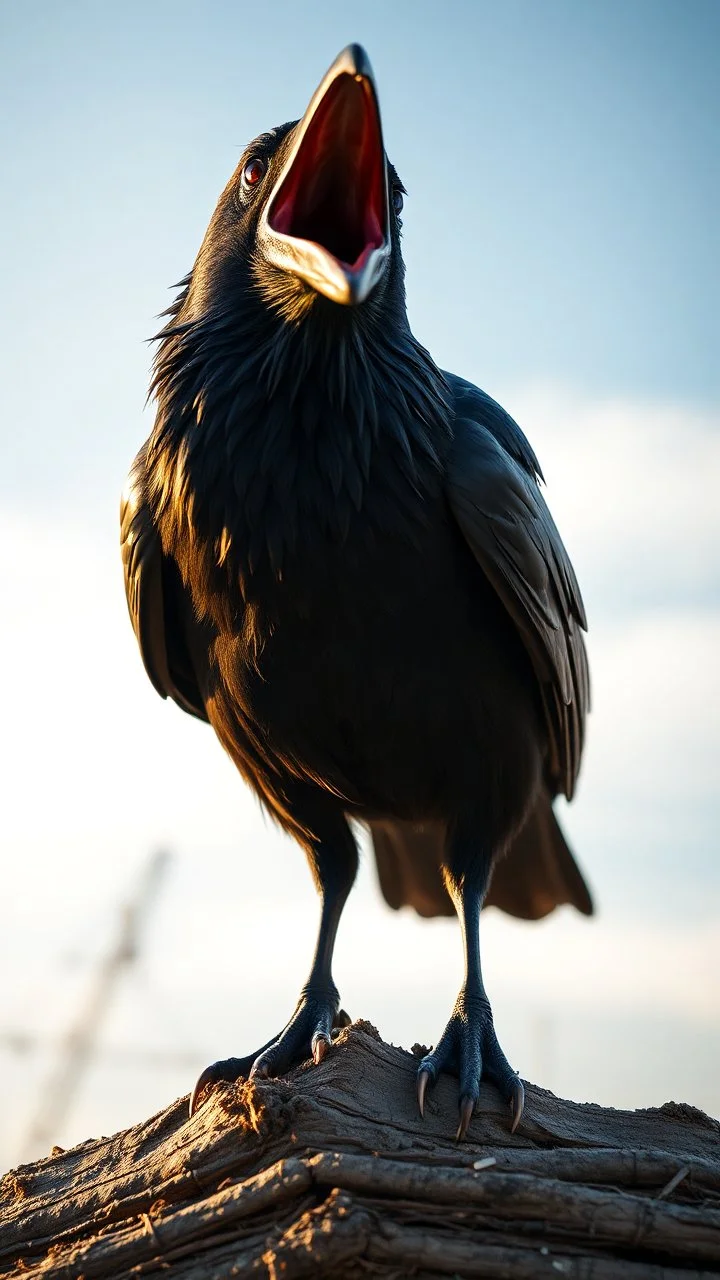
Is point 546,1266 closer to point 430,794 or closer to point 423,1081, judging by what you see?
point 423,1081

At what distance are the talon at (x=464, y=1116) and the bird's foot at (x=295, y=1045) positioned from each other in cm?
Result: 49

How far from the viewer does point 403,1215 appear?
2762mm

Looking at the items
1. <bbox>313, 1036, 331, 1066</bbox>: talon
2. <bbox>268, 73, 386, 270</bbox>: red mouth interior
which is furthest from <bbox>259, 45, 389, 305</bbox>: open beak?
<bbox>313, 1036, 331, 1066</bbox>: talon

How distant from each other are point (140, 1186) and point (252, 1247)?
22.7 inches

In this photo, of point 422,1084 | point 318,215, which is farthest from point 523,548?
point 422,1084

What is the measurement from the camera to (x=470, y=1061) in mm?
3613

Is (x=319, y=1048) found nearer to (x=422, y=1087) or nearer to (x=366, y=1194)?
(x=422, y=1087)

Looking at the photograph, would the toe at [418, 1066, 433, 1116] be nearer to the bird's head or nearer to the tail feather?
the tail feather

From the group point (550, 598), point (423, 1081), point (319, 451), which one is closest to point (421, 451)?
point (319, 451)

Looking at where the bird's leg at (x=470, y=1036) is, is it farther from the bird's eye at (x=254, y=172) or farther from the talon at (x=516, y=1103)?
the bird's eye at (x=254, y=172)

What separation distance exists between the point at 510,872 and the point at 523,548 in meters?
1.80

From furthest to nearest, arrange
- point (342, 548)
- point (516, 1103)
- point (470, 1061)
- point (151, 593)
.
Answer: point (151, 593) → point (342, 548) → point (470, 1061) → point (516, 1103)

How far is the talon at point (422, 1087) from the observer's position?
3338 mm

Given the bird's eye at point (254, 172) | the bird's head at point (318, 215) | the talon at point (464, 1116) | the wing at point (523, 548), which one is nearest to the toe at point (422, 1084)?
the talon at point (464, 1116)
